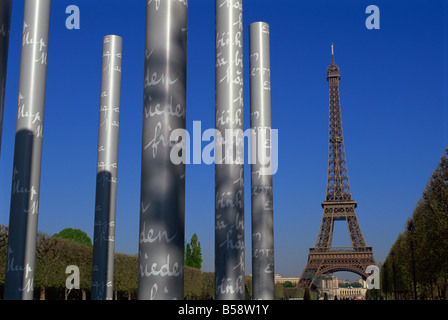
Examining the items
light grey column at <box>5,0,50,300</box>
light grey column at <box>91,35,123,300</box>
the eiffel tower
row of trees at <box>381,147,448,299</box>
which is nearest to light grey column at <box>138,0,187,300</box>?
light grey column at <box>5,0,50,300</box>

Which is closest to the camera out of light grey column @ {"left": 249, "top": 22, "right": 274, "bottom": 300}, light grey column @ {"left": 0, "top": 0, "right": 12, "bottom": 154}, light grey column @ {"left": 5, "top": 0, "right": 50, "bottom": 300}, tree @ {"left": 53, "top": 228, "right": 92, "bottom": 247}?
light grey column @ {"left": 0, "top": 0, "right": 12, "bottom": 154}

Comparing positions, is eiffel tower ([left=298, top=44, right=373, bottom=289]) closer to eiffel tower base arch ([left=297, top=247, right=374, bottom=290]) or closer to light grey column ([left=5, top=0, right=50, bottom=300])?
eiffel tower base arch ([left=297, top=247, right=374, bottom=290])

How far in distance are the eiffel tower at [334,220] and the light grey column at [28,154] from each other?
10086 cm

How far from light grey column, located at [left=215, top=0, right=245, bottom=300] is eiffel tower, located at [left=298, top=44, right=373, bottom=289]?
97.3 m

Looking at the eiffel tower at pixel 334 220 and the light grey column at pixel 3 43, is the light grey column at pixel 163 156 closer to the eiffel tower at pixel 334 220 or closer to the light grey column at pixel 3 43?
the light grey column at pixel 3 43

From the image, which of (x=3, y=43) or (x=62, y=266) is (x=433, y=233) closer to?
(x=62, y=266)

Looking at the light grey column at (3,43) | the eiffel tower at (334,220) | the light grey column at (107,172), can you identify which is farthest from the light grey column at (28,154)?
the eiffel tower at (334,220)

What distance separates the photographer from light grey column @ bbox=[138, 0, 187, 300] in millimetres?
12430

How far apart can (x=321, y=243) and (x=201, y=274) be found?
4188 centimetres

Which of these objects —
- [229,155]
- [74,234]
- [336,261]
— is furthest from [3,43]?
[74,234]

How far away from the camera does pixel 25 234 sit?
67.1 ft

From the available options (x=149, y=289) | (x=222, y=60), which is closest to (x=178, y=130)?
(x=149, y=289)
